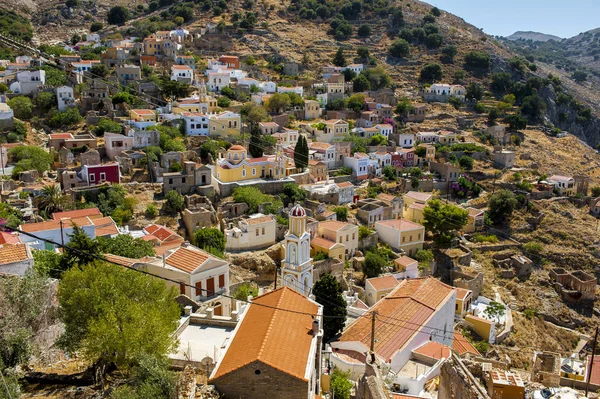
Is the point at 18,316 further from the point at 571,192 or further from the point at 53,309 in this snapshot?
the point at 571,192

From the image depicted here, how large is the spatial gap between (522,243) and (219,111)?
2647 centimetres

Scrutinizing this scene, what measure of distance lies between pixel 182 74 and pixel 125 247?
111 ft

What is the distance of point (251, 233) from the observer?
2791cm

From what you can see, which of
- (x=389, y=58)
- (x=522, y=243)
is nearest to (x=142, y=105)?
(x=522, y=243)

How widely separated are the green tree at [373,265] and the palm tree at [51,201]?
16233 mm

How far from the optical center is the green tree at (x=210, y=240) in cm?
2581

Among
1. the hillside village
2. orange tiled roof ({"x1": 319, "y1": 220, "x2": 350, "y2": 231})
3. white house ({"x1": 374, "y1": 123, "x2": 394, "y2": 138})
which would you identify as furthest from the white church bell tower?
white house ({"x1": 374, "y1": 123, "x2": 394, "y2": 138})

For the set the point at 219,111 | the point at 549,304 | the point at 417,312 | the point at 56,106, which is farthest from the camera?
the point at 219,111

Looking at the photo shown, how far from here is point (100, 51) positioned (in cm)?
5638

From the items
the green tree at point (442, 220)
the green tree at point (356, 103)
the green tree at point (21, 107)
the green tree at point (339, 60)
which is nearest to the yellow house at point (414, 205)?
the green tree at point (442, 220)

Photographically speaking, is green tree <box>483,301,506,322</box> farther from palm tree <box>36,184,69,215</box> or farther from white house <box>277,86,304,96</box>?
white house <box>277,86,304,96</box>

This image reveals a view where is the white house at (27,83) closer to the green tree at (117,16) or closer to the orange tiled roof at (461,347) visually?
the green tree at (117,16)

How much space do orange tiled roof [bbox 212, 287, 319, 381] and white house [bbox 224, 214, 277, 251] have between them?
42.4 feet

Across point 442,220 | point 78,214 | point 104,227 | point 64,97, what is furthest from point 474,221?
point 64,97
